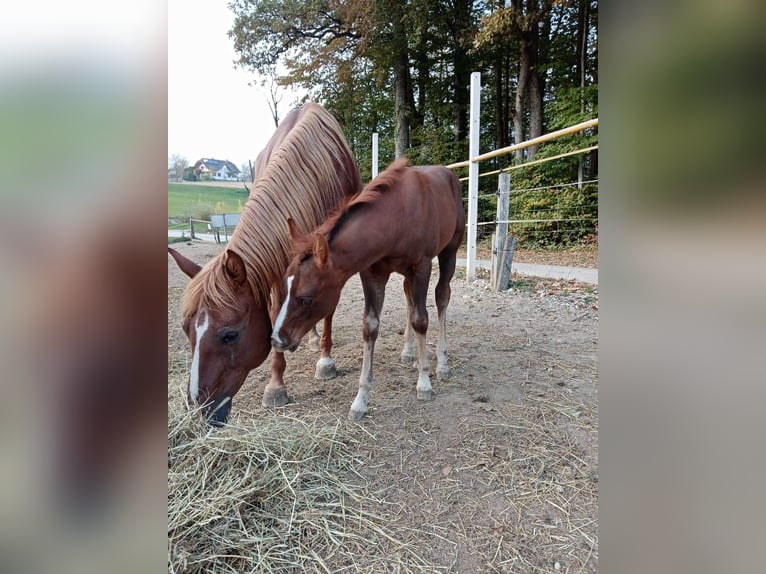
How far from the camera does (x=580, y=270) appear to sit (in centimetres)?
559

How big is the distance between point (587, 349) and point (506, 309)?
4.25 ft

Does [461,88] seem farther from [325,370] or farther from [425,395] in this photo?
[425,395]

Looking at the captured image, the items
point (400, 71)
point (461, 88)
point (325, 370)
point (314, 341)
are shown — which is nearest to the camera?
point (325, 370)

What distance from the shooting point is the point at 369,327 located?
238 cm

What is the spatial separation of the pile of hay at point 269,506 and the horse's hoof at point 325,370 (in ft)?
2.93

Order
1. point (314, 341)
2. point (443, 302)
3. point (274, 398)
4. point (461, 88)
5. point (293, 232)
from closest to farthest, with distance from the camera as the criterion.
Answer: point (293, 232), point (274, 398), point (443, 302), point (314, 341), point (461, 88)

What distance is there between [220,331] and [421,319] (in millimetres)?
1252

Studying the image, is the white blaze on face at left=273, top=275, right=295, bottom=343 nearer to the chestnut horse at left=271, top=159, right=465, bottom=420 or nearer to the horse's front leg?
the chestnut horse at left=271, top=159, right=465, bottom=420

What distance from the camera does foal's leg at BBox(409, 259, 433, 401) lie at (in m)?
2.46

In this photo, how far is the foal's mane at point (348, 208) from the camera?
194 cm
